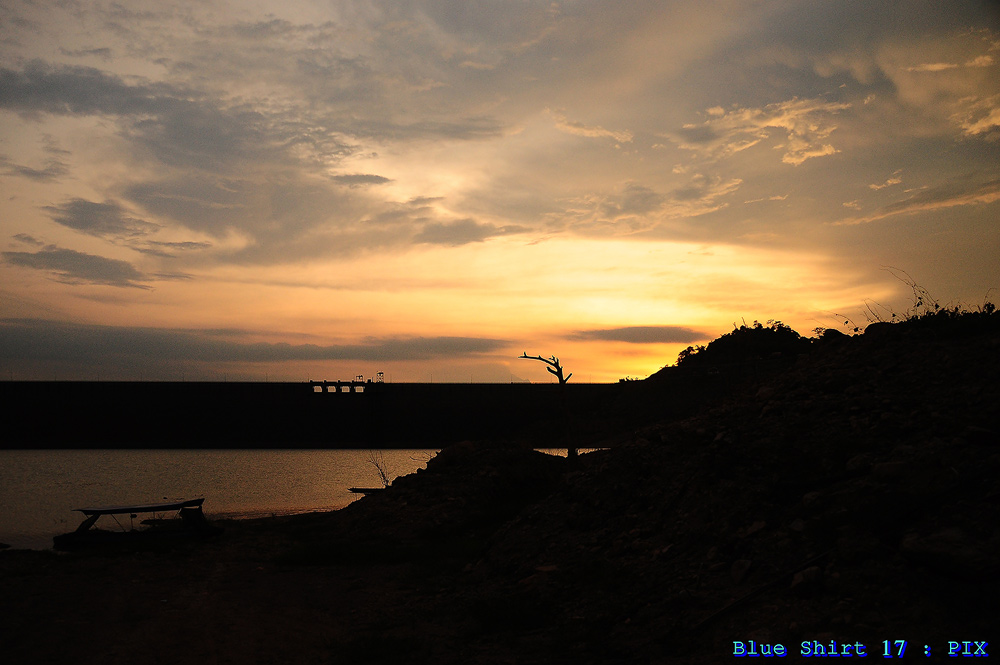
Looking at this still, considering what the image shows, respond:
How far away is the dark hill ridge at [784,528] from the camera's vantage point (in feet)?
19.1

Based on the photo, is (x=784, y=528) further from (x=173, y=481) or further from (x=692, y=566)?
(x=173, y=481)

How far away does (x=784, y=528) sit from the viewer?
24.1 feet

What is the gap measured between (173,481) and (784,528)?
4331cm

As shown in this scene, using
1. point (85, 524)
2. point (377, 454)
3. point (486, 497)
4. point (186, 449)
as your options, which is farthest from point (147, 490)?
point (186, 449)

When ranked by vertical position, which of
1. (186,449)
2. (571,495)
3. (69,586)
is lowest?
(186,449)

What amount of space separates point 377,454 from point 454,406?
32.8ft

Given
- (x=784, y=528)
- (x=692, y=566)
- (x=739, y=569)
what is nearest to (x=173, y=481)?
(x=692, y=566)

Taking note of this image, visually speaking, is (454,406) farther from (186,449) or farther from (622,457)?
(622,457)

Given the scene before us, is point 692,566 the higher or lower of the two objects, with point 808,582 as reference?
lower

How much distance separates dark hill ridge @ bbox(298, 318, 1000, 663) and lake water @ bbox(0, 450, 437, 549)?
17.3m

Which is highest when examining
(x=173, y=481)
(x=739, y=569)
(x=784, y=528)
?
(x=784, y=528)

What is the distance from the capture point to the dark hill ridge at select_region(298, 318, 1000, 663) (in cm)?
583

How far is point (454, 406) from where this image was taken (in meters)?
69.9

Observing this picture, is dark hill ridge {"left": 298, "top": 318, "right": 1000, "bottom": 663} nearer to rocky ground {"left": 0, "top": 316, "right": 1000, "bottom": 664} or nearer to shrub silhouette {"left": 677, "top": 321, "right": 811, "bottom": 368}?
rocky ground {"left": 0, "top": 316, "right": 1000, "bottom": 664}
